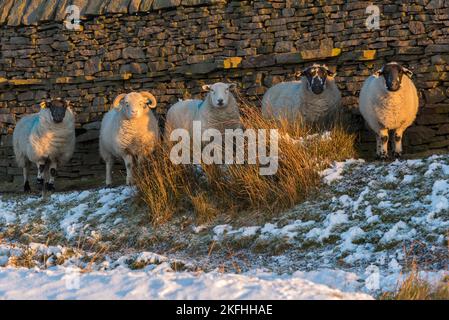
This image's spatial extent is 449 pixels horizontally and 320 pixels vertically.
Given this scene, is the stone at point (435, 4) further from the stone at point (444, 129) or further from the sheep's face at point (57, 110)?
the sheep's face at point (57, 110)

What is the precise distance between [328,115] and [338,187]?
2.79 metres

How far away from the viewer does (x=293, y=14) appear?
12.7 m

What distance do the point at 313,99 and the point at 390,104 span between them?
4.18 ft

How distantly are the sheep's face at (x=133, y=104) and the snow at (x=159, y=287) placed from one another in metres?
5.44

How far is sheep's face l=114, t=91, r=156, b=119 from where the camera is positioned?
1146 centimetres

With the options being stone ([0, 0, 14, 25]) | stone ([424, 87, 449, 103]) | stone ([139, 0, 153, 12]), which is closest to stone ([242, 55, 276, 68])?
stone ([139, 0, 153, 12])

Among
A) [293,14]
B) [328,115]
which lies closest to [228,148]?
[328,115]

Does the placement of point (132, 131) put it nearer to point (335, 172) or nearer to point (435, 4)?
point (335, 172)

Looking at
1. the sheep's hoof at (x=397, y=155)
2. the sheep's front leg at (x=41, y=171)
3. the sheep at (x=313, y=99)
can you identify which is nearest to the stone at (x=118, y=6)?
the sheep's front leg at (x=41, y=171)

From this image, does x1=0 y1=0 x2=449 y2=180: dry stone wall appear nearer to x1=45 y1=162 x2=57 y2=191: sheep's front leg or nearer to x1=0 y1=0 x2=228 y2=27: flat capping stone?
x1=0 y1=0 x2=228 y2=27: flat capping stone

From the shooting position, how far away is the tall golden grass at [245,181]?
29.3 feet

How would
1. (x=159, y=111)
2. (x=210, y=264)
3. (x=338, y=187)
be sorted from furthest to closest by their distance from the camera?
(x=159, y=111)
(x=338, y=187)
(x=210, y=264)

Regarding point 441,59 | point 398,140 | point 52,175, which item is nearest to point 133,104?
point 52,175
